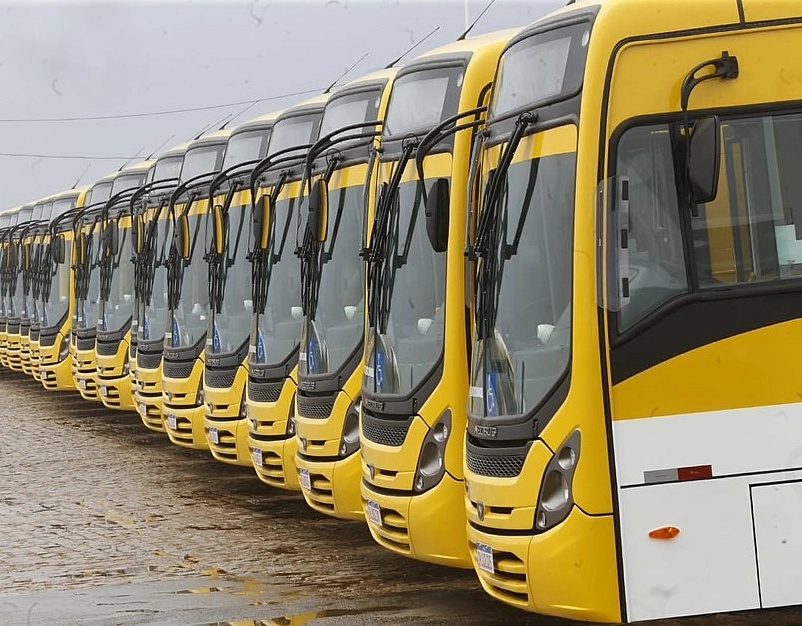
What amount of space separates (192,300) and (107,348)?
207 inches

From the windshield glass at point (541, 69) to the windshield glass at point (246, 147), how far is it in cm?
761

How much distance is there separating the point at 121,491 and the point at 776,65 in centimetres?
984

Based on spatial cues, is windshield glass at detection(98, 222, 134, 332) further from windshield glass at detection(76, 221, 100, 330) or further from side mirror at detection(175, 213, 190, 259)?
side mirror at detection(175, 213, 190, 259)

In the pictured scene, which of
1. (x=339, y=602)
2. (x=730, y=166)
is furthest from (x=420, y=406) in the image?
(x=730, y=166)

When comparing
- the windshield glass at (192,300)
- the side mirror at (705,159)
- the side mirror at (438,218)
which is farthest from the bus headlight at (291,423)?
the side mirror at (705,159)

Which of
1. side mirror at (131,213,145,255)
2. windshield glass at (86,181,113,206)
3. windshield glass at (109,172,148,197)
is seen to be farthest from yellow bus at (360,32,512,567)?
windshield glass at (86,181,113,206)

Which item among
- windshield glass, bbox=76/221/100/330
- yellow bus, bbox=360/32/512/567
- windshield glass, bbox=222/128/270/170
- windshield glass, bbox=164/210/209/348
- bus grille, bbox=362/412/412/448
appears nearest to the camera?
yellow bus, bbox=360/32/512/567

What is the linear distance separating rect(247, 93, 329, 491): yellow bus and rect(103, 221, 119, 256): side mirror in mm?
8239

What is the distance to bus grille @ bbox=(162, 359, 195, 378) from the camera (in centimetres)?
1742

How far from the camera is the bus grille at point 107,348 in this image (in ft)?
74.5

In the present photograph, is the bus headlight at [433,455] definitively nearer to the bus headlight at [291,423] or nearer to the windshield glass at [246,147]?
the bus headlight at [291,423]

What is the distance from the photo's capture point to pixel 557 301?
25.7ft

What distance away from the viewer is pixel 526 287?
807cm

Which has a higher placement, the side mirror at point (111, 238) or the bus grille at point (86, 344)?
the side mirror at point (111, 238)
